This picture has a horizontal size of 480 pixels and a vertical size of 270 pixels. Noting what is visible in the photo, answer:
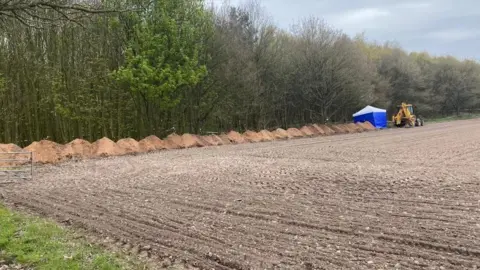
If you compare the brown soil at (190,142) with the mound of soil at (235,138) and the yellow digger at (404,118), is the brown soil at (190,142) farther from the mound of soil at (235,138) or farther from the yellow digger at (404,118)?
the yellow digger at (404,118)

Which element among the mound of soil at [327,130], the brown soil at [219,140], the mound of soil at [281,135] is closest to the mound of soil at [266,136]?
the mound of soil at [281,135]

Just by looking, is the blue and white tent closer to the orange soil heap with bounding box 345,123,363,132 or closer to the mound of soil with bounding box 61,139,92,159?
the orange soil heap with bounding box 345,123,363,132

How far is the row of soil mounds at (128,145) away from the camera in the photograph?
1986 centimetres

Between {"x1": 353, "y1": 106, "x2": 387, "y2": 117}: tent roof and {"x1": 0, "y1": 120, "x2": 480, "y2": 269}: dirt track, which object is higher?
{"x1": 353, "y1": 106, "x2": 387, "y2": 117}: tent roof

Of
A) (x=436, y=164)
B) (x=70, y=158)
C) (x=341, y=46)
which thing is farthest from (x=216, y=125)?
(x=436, y=164)

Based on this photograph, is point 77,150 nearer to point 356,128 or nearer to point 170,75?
point 170,75

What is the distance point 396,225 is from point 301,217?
1.52m

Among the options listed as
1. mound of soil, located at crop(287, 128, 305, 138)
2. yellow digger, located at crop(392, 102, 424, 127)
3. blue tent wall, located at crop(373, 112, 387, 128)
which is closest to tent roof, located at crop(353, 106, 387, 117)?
blue tent wall, located at crop(373, 112, 387, 128)

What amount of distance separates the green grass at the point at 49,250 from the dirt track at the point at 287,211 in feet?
1.64

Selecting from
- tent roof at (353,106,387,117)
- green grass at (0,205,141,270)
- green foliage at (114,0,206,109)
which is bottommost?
green grass at (0,205,141,270)

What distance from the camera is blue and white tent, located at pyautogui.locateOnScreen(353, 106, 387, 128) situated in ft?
139

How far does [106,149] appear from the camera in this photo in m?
21.8

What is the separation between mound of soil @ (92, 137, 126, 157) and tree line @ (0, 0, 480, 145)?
4102mm

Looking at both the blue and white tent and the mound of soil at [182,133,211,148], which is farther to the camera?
the blue and white tent
